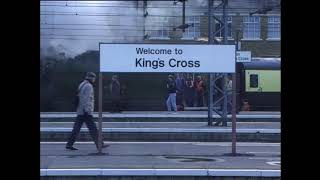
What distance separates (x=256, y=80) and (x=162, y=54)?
1992cm

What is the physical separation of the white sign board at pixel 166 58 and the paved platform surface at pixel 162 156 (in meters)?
1.51

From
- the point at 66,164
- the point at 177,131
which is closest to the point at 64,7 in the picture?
the point at 177,131

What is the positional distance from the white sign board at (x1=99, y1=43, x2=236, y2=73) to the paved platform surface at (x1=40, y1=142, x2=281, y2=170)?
1.51m

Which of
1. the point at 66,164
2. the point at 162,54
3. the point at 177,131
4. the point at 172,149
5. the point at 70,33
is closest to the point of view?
the point at 66,164

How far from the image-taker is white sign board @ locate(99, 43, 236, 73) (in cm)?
1053

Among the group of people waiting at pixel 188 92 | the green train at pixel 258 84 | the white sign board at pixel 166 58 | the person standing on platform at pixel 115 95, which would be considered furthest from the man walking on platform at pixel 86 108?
the green train at pixel 258 84

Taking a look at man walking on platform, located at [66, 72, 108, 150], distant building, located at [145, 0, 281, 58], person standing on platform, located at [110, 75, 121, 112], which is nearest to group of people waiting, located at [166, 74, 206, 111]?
person standing on platform, located at [110, 75, 121, 112]

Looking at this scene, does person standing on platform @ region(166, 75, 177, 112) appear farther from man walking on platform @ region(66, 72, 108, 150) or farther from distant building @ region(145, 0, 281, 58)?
man walking on platform @ region(66, 72, 108, 150)

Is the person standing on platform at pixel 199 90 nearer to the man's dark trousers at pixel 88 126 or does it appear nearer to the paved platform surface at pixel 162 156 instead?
the paved platform surface at pixel 162 156

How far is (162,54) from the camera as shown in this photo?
1073 centimetres

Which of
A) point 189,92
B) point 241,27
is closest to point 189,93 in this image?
point 189,92

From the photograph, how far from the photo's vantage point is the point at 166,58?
1071 centimetres
